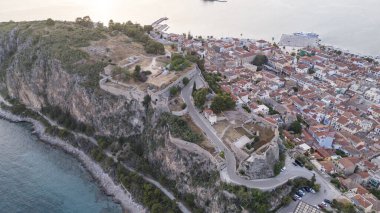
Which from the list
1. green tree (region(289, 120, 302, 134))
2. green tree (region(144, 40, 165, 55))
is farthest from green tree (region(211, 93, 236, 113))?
green tree (region(144, 40, 165, 55))

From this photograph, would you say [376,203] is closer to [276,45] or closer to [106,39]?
[106,39]

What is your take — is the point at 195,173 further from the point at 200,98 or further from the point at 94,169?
the point at 94,169

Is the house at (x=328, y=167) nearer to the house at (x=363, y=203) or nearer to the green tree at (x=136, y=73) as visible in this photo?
the house at (x=363, y=203)

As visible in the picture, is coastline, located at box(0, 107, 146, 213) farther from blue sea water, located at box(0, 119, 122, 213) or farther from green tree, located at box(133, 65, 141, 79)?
green tree, located at box(133, 65, 141, 79)

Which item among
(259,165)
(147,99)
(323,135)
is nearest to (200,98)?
(147,99)

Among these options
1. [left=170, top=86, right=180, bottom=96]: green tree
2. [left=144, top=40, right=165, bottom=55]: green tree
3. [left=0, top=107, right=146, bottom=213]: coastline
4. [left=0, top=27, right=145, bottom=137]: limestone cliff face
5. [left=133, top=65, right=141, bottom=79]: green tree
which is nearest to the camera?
Answer: [left=0, top=107, right=146, bottom=213]: coastline
